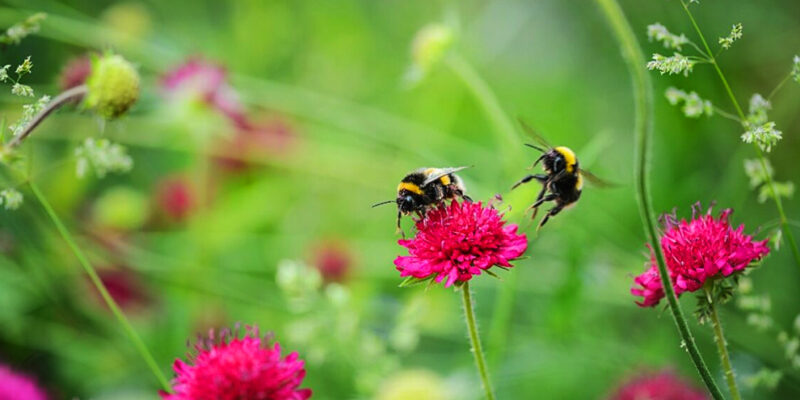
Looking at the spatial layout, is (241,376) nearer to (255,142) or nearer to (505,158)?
(505,158)

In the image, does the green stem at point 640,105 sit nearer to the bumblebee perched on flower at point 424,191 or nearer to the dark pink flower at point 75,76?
the bumblebee perched on flower at point 424,191

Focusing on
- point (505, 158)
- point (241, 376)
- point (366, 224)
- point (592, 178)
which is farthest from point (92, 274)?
point (366, 224)

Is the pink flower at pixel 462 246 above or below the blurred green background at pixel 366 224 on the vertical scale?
below

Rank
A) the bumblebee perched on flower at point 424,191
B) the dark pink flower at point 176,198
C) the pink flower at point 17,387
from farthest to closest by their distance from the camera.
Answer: the dark pink flower at point 176,198
the pink flower at point 17,387
the bumblebee perched on flower at point 424,191

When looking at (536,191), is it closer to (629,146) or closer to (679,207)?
(679,207)

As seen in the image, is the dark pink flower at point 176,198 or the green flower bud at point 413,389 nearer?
the green flower bud at point 413,389

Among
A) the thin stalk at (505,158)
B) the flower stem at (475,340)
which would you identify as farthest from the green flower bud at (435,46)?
the flower stem at (475,340)
